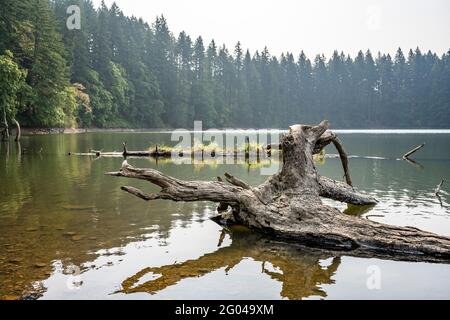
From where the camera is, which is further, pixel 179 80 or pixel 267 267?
pixel 179 80

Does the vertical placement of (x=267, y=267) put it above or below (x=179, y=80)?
below

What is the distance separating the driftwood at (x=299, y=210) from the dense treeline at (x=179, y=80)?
3393 cm

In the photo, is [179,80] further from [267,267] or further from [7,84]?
[267,267]

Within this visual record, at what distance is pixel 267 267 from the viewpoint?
671 cm

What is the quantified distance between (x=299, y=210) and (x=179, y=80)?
304 feet

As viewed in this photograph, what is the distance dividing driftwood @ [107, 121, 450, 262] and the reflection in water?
18.9 inches

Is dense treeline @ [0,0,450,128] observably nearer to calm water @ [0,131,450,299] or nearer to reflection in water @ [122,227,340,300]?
calm water @ [0,131,450,299]

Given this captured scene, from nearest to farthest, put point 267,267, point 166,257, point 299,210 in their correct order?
point 267,267
point 166,257
point 299,210

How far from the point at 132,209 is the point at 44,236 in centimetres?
309

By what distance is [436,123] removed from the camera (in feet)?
378

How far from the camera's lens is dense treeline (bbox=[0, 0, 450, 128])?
48.7m

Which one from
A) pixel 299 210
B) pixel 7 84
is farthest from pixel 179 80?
pixel 299 210

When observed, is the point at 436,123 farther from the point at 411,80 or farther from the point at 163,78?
the point at 163,78
